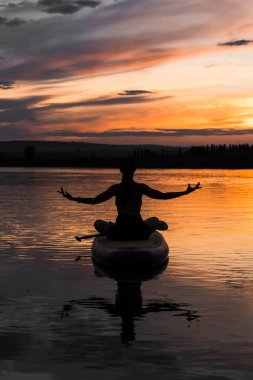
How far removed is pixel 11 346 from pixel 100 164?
147 m

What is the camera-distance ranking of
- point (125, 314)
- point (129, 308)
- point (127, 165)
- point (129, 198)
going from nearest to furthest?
1. point (125, 314)
2. point (129, 308)
3. point (127, 165)
4. point (129, 198)

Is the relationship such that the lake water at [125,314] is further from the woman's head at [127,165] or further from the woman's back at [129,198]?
the woman's head at [127,165]

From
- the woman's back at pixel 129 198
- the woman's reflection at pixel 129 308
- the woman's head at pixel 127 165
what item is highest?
the woman's head at pixel 127 165

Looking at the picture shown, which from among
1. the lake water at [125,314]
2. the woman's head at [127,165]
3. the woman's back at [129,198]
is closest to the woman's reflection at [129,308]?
the lake water at [125,314]

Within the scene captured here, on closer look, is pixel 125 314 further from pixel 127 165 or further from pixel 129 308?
pixel 127 165

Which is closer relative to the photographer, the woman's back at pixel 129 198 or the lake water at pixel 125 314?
the lake water at pixel 125 314

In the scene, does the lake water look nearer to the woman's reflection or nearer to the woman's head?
the woman's reflection

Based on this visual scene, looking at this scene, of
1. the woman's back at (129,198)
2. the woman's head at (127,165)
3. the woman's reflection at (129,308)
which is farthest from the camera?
the woman's back at (129,198)

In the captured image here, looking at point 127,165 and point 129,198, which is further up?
point 127,165

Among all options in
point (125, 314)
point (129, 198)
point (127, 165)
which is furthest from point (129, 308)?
point (129, 198)

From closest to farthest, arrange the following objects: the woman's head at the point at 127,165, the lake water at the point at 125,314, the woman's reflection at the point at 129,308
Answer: the lake water at the point at 125,314
the woman's reflection at the point at 129,308
the woman's head at the point at 127,165

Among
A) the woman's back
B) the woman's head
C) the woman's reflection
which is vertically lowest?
the woman's reflection

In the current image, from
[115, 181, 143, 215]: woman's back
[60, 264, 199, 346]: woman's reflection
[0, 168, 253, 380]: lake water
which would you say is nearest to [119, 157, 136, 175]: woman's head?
[115, 181, 143, 215]: woman's back

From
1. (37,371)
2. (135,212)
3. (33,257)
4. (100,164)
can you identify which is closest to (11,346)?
(37,371)
